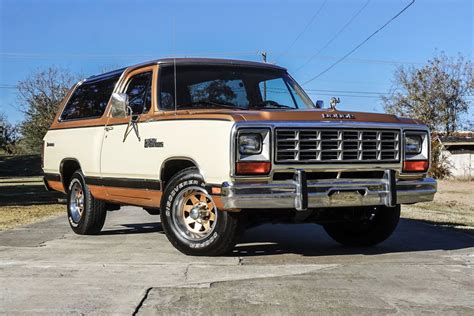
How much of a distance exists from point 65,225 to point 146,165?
3600mm

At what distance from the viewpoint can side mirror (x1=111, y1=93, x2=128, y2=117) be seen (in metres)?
6.75

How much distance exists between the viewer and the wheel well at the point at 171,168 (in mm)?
6156

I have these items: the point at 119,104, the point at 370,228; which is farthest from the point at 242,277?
the point at 119,104

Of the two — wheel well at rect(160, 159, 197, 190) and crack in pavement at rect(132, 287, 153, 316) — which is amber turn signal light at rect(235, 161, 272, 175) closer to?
wheel well at rect(160, 159, 197, 190)

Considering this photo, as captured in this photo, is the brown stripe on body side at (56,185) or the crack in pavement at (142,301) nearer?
the crack in pavement at (142,301)

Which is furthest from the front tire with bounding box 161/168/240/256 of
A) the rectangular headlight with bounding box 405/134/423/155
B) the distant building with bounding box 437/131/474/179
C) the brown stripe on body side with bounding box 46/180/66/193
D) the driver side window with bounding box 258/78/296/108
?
the distant building with bounding box 437/131/474/179

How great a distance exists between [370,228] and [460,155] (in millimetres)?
36726

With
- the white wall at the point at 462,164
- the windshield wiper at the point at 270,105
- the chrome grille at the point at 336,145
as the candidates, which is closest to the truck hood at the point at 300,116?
the chrome grille at the point at 336,145

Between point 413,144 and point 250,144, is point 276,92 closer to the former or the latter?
point 413,144

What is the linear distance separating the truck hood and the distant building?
35.6m

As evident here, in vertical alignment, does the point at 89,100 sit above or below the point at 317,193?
above

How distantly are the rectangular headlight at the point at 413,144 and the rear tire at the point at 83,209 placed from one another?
416 cm

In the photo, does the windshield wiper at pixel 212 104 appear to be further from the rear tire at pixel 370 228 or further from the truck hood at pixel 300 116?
the rear tire at pixel 370 228

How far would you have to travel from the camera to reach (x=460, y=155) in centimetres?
4078
